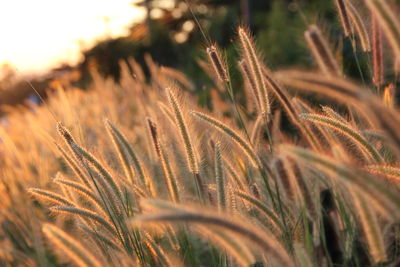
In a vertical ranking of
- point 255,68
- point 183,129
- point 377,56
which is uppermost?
point 377,56

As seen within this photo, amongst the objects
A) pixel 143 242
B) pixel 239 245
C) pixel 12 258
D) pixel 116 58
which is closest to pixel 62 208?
pixel 143 242

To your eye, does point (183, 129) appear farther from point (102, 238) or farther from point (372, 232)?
point (372, 232)

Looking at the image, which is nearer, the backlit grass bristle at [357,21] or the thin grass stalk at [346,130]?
the thin grass stalk at [346,130]

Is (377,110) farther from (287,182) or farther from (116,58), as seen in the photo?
(116,58)

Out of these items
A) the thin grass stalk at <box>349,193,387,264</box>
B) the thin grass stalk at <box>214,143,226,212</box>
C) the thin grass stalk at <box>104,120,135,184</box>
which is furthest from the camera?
the thin grass stalk at <box>104,120,135,184</box>

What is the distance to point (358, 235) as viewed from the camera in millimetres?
1997

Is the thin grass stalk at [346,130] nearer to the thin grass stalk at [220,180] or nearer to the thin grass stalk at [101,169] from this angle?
the thin grass stalk at [220,180]

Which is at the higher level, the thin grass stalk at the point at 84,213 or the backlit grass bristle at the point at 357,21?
the backlit grass bristle at the point at 357,21

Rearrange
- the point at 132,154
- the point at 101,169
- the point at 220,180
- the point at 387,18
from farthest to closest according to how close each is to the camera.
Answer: the point at 132,154 → the point at 101,169 → the point at 220,180 → the point at 387,18

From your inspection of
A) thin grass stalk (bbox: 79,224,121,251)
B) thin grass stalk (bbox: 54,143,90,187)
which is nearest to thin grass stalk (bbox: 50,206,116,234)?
thin grass stalk (bbox: 79,224,121,251)

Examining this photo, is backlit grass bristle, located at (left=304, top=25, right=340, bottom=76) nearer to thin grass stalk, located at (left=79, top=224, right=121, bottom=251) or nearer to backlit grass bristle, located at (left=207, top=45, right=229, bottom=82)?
backlit grass bristle, located at (left=207, top=45, right=229, bottom=82)

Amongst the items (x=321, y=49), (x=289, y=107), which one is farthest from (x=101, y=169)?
(x=321, y=49)

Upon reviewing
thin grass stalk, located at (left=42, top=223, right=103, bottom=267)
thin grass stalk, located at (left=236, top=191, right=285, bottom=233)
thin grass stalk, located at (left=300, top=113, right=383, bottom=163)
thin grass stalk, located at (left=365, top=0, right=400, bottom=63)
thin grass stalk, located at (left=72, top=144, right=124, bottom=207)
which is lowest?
thin grass stalk, located at (left=42, top=223, right=103, bottom=267)

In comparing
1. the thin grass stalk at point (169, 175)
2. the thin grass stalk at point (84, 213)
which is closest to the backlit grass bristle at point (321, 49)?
the thin grass stalk at point (169, 175)
